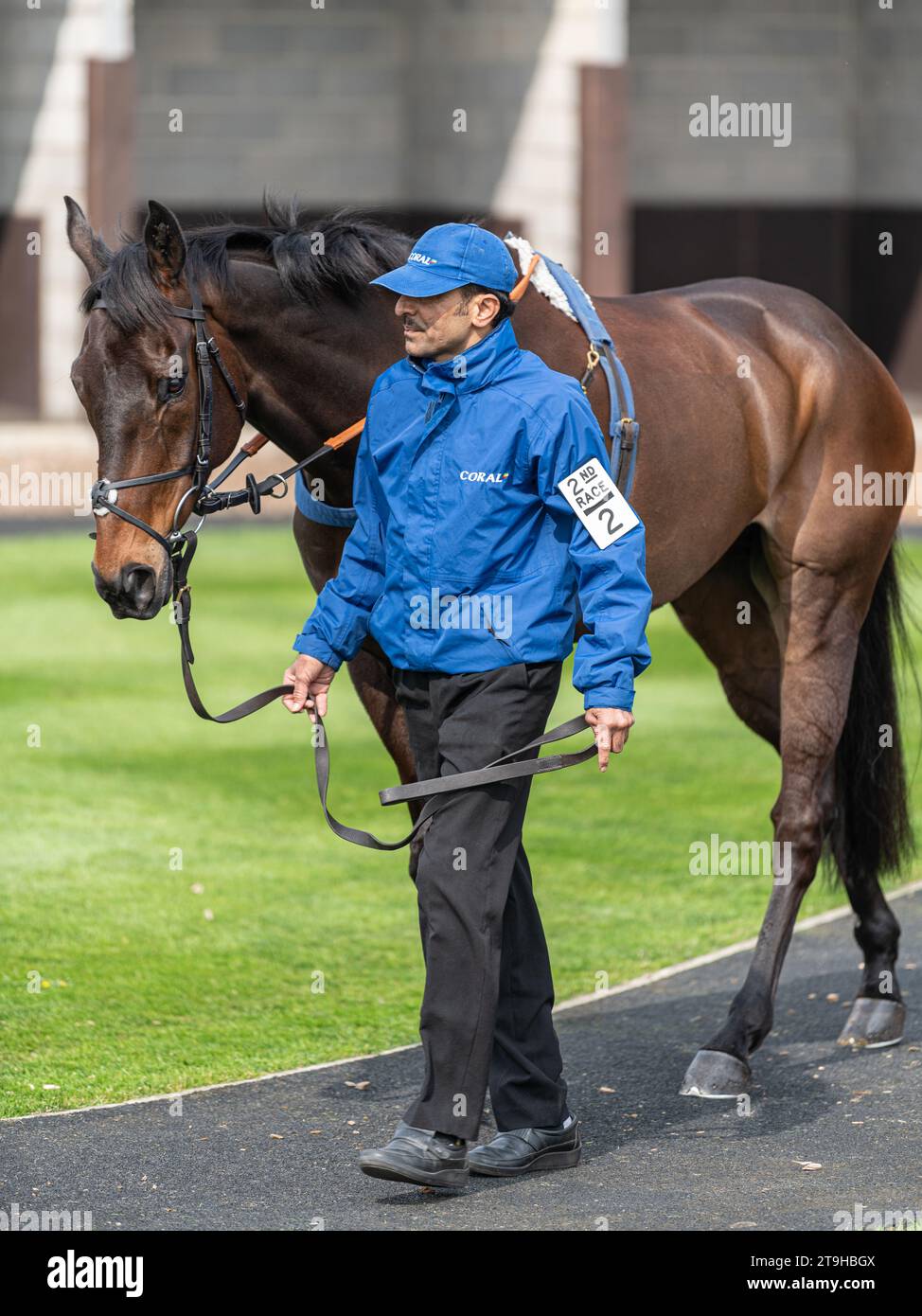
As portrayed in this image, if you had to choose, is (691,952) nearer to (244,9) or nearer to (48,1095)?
(48,1095)

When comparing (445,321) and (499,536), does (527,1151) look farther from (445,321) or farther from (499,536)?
(445,321)

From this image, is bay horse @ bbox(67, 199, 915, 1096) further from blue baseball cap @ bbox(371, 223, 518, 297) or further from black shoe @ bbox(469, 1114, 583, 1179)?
black shoe @ bbox(469, 1114, 583, 1179)

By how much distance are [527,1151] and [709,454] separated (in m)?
1.97

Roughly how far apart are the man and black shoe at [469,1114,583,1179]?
17 centimetres

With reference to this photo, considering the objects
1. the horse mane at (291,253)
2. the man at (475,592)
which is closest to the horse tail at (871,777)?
the man at (475,592)

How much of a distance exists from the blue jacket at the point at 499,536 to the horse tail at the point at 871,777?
1.91 m

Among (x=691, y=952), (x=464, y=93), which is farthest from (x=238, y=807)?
(x=464, y=93)

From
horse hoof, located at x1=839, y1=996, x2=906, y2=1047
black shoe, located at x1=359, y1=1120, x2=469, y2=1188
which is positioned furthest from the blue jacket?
horse hoof, located at x1=839, y1=996, x2=906, y2=1047

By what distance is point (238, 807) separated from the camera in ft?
27.2

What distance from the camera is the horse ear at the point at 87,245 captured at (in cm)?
452

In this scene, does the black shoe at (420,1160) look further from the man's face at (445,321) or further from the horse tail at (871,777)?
the horse tail at (871,777)

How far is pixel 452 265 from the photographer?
4.09 metres

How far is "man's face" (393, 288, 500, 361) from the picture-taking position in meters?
4.10

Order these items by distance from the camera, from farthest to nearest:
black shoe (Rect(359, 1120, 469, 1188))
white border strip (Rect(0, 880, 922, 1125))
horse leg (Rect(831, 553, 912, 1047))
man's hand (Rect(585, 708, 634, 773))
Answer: horse leg (Rect(831, 553, 912, 1047)), white border strip (Rect(0, 880, 922, 1125)), black shoe (Rect(359, 1120, 469, 1188)), man's hand (Rect(585, 708, 634, 773))
